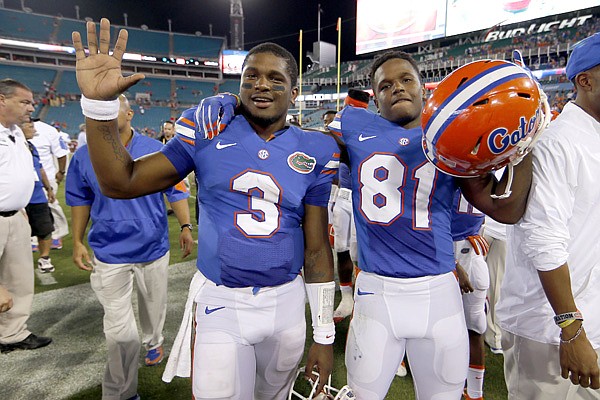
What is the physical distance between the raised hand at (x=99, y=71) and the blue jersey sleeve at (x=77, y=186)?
1.46 metres

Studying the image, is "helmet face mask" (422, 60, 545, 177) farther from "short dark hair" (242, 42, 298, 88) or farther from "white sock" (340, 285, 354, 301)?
"white sock" (340, 285, 354, 301)

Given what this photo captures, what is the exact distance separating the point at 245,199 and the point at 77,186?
5.43 ft

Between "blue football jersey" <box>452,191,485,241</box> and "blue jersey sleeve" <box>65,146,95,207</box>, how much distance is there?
246 centimetres

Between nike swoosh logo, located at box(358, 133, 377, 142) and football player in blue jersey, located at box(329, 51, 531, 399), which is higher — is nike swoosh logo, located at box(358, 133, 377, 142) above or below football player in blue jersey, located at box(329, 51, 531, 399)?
above

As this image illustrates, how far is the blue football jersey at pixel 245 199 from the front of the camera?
161cm

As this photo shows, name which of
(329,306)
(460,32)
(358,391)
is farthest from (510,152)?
(460,32)

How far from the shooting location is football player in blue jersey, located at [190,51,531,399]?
1753mm

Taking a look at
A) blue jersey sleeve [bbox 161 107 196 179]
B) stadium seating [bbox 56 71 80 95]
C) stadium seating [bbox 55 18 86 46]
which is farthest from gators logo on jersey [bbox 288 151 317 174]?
stadium seating [bbox 55 18 86 46]

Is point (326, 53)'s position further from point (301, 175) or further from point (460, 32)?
point (301, 175)

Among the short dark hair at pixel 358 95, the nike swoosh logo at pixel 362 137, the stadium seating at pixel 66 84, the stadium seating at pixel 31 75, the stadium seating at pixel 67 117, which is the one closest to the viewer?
the nike swoosh logo at pixel 362 137

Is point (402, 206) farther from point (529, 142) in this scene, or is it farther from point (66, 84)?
point (66, 84)

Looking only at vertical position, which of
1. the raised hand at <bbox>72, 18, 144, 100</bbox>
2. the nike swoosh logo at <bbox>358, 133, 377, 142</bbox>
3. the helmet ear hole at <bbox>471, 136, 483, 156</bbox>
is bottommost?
the helmet ear hole at <bbox>471, 136, 483, 156</bbox>

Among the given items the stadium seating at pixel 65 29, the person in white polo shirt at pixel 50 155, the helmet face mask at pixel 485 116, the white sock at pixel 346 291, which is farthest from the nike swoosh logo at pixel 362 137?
the stadium seating at pixel 65 29

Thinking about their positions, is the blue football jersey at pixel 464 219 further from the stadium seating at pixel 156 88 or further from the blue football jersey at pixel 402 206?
the stadium seating at pixel 156 88
